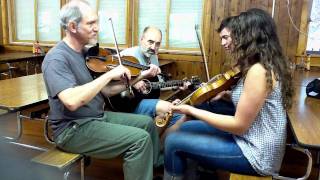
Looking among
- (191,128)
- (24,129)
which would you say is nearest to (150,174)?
(191,128)

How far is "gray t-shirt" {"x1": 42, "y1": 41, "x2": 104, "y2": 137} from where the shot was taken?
1429 mm

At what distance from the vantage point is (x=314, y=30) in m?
3.32

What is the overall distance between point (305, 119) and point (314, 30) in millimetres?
2248

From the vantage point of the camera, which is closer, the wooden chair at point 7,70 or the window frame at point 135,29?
the window frame at point 135,29

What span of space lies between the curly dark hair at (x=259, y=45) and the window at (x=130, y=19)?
94.7 inches

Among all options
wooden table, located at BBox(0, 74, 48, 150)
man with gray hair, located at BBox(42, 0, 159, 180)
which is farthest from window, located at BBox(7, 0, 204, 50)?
man with gray hair, located at BBox(42, 0, 159, 180)

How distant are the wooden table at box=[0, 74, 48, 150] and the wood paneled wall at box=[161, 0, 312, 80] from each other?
1858 millimetres

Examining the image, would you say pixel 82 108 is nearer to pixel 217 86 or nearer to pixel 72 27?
pixel 72 27

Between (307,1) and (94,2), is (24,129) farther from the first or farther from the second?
(307,1)

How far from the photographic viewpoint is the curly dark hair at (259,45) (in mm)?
1352

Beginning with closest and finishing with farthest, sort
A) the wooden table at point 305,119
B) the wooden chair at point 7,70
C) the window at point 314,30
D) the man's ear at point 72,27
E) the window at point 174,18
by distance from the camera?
the wooden table at point 305,119, the man's ear at point 72,27, the window at point 314,30, the window at point 174,18, the wooden chair at point 7,70

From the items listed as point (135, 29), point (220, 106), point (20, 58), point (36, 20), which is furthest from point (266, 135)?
point (36, 20)

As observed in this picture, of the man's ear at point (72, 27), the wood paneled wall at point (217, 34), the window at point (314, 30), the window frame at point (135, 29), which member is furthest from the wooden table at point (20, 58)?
the window at point (314, 30)

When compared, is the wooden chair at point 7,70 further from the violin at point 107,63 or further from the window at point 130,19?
the violin at point 107,63
